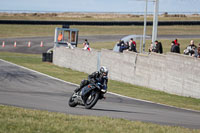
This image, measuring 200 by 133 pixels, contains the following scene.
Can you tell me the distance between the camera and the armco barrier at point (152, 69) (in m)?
19.6

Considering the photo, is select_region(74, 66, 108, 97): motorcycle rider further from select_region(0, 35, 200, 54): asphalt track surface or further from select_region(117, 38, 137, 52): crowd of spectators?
select_region(0, 35, 200, 54): asphalt track surface

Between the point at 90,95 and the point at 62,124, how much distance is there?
3878mm

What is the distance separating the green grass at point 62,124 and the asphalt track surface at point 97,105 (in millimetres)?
1436

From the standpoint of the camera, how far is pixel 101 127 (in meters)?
9.60

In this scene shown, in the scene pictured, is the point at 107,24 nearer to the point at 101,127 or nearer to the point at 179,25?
the point at 179,25

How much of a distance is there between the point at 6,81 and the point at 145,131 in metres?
13.3

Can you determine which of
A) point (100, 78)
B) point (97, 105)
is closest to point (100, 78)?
point (100, 78)

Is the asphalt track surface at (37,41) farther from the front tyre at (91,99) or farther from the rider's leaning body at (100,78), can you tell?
the rider's leaning body at (100,78)

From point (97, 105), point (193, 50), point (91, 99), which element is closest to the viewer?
point (91, 99)

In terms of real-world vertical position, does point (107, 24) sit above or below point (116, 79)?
above

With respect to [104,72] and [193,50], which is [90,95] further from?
[193,50]

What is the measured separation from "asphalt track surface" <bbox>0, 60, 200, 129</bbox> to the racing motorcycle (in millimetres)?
223

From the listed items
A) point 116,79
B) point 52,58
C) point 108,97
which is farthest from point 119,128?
point 52,58

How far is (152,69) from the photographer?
2244 cm
